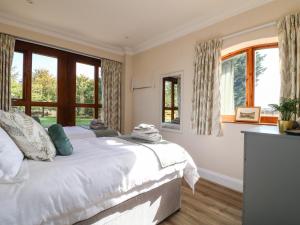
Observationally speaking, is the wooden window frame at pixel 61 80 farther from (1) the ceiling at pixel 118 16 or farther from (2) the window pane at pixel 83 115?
(1) the ceiling at pixel 118 16

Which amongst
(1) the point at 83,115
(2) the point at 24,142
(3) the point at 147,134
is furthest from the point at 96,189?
(1) the point at 83,115

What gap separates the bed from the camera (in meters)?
0.90

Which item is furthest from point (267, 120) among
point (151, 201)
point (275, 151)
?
point (151, 201)

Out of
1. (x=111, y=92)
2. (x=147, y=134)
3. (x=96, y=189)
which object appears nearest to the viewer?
(x=96, y=189)

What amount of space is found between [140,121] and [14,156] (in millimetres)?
3259

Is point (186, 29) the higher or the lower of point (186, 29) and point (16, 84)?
the higher

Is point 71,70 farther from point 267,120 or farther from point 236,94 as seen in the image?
point 267,120

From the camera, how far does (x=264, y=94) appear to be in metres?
Answer: 2.67

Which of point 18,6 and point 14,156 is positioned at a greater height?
point 18,6

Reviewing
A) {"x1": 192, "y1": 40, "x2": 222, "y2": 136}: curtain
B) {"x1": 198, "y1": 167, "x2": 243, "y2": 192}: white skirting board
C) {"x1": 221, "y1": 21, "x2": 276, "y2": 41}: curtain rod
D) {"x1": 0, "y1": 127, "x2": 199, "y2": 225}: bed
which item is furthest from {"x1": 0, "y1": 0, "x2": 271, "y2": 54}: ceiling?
{"x1": 198, "y1": 167, "x2": 243, "y2": 192}: white skirting board

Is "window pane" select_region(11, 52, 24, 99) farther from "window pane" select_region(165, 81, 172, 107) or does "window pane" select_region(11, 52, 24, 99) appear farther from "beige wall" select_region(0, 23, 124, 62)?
"window pane" select_region(165, 81, 172, 107)

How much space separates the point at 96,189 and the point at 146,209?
25.8 inches

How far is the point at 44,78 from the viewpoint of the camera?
11.6 feet

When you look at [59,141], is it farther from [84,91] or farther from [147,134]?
[84,91]
